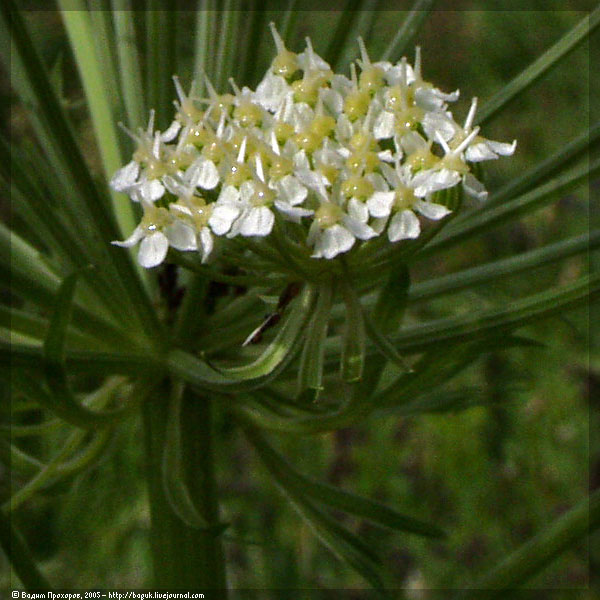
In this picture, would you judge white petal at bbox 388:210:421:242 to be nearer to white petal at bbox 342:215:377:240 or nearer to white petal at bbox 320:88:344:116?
white petal at bbox 342:215:377:240

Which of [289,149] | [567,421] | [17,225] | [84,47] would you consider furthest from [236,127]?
[567,421]

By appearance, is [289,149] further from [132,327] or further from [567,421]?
[567,421]

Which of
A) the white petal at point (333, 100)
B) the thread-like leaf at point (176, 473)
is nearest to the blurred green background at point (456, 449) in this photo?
the thread-like leaf at point (176, 473)

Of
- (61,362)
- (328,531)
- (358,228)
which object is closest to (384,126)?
(358,228)

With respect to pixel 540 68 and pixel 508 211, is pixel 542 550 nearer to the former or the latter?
pixel 508 211

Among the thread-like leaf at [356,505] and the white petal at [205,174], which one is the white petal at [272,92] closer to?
the white petal at [205,174]
